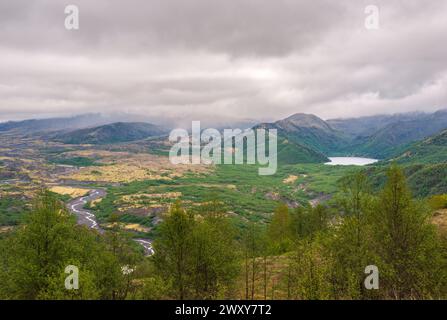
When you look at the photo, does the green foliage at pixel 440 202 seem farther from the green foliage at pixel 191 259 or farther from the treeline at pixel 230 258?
the green foliage at pixel 191 259

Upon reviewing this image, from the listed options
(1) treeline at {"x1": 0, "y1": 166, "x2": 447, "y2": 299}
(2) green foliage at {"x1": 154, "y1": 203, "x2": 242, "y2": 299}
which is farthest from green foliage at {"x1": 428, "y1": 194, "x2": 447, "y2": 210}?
(2) green foliage at {"x1": 154, "y1": 203, "x2": 242, "y2": 299}

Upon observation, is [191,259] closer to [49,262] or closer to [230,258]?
[230,258]

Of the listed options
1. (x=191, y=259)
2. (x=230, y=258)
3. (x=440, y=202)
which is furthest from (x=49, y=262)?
(x=440, y=202)

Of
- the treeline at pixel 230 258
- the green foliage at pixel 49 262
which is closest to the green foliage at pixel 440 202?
the treeline at pixel 230 258

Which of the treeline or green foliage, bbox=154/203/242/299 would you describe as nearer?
the treeline

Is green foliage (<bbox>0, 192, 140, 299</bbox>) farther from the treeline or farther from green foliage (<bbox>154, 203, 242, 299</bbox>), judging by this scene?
green foliage (<bbox>154, 203, 242, 299</bbox>)

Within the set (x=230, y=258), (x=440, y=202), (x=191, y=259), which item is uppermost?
(x=440, y=202)
